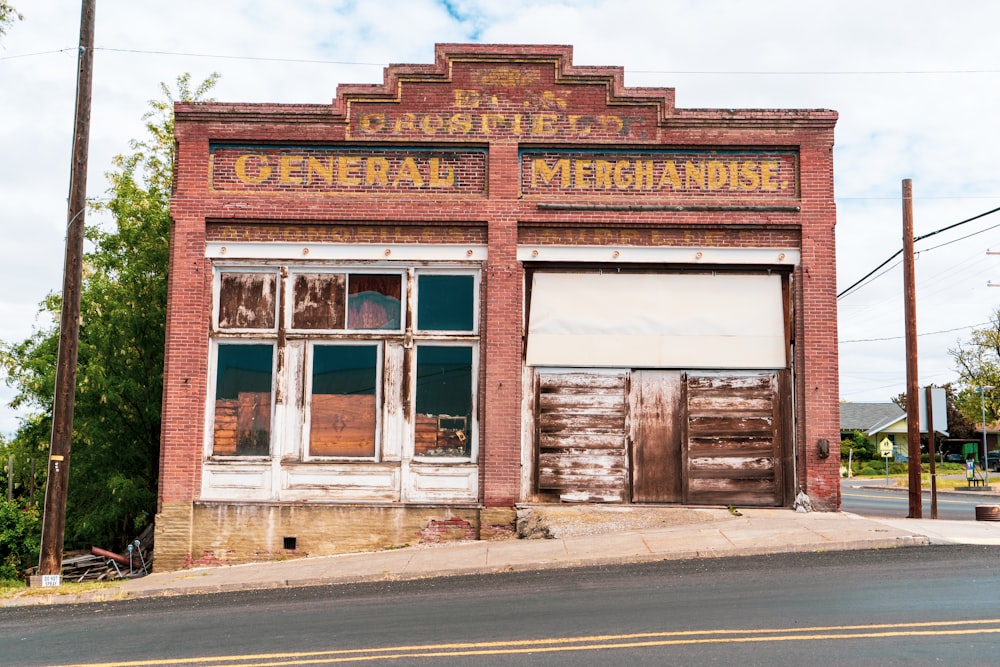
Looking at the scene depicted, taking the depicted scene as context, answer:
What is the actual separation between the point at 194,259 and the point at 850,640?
1206 cm

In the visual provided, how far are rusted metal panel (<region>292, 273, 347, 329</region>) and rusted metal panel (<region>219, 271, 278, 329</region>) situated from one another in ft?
1.37

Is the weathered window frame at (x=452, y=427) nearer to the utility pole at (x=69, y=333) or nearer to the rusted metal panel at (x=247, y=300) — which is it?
the rusted metal panel at (x=247, y=300)

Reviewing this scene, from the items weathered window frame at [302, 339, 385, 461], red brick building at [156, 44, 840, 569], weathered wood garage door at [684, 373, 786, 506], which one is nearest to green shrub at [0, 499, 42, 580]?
red brick building at [156, 44, 840, 569]

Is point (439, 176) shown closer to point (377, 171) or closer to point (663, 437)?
point (377, 171)

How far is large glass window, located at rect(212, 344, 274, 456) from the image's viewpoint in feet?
52.0

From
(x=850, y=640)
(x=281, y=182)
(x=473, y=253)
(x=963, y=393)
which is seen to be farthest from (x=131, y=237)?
(x=963, y=393)

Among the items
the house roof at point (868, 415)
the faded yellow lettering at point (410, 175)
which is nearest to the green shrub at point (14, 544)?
the faded yellow lettering at point (410, 175)

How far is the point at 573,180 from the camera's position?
52.5 feet

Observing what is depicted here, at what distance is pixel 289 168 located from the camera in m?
16.1

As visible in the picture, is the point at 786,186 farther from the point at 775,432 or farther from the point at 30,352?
the point at 30,352

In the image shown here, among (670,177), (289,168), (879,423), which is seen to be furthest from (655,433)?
(879,423)

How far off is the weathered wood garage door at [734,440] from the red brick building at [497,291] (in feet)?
0.12

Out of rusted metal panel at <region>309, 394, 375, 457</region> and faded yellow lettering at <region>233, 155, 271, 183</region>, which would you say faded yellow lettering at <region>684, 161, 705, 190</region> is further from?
faded yellow lettering at <region>233, 155, 271, 183</region>

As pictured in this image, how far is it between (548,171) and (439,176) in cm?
189
